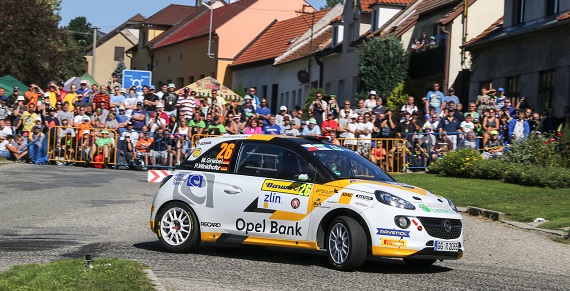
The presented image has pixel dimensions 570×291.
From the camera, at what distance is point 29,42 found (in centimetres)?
5959

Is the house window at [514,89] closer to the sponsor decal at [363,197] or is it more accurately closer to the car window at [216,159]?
the car window at [216,159]

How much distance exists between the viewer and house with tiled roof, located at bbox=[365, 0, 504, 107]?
136 feet

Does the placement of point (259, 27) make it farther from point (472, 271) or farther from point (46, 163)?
point (472, 271)

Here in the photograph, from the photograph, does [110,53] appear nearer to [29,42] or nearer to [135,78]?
[29,42]

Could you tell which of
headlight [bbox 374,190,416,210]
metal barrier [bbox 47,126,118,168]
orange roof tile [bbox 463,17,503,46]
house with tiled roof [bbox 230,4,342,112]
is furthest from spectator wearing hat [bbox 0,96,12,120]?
house with tiled roof [bbox 230,4,342,112]

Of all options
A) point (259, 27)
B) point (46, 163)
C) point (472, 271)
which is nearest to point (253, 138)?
Answer: point (472, 271)

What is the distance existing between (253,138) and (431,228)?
2819 millimetres

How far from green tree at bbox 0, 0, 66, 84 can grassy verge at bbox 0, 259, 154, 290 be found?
158 feet

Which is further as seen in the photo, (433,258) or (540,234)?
(540,234)

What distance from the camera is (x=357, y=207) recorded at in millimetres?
12883

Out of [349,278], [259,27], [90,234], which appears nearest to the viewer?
[349,278]

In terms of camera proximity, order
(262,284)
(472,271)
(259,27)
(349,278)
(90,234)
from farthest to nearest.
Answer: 1. (259,27)
2. (90,234)
3. (472,271)
4. (349,278)
5. (262,284)

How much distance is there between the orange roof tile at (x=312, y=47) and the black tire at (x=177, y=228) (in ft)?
155

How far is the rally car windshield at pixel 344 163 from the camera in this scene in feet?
45.0
